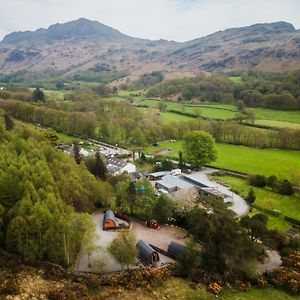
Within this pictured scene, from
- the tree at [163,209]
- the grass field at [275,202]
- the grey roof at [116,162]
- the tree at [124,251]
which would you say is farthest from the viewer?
the grey roof at [116,162]

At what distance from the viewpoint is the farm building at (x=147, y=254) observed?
122 ft

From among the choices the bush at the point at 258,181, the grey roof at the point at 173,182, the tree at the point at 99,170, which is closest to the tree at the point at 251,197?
the grey roof at the point at 173,182

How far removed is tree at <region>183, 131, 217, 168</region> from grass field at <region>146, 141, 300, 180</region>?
345 cm

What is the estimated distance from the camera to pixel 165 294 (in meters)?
32.9

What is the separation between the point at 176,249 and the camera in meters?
38.5

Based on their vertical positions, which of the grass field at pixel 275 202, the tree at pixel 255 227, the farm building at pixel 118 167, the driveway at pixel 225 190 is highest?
the tree at pixel 255 227

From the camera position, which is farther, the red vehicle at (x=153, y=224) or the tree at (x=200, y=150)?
the tree at (x=200, y=150)

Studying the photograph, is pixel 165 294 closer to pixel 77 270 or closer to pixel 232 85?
pixel 77 270

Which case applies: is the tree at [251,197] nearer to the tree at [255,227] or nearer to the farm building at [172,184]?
the farm building at [172,184]

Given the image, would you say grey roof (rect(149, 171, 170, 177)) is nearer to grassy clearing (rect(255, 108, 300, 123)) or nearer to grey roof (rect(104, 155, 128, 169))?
grey roof (rect(104, 155, 128, 169))

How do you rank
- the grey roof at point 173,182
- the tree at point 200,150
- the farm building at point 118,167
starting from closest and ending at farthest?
the grey roof at point 173,182, the farm building at point 118,167, the tree at point 200,150

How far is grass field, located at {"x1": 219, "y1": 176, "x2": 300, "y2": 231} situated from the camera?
50.2 m

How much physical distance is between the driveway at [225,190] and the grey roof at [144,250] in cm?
1837

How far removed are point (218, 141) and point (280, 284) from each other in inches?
2729
